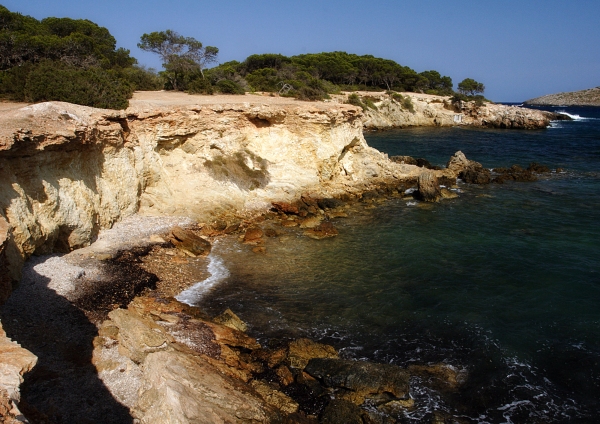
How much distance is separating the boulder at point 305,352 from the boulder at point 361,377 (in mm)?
303

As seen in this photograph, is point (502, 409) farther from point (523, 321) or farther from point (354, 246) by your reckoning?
point (354, 246)

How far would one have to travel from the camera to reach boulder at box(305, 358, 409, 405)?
29.7 feet

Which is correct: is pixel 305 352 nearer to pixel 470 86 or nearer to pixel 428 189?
pixel 428 189

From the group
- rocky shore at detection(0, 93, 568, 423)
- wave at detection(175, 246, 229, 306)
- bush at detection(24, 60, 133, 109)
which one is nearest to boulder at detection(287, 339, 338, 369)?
rocky shore at detection(0, 93, 568, 423)

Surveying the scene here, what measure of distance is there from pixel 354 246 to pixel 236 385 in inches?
373

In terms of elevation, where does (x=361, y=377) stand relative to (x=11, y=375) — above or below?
below

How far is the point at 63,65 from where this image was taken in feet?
67.7

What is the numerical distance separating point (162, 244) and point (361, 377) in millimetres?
9494

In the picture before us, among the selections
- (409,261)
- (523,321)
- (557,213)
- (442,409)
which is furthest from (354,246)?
(557,213)

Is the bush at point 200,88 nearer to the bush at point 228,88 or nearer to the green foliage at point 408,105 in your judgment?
the bush at point 228,88

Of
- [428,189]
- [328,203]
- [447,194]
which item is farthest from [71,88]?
[447,194]

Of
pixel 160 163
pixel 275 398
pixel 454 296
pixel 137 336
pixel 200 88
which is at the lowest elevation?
pixel 275 398

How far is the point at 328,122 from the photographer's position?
2172cm

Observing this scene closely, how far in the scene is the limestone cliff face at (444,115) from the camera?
57.0 metres
